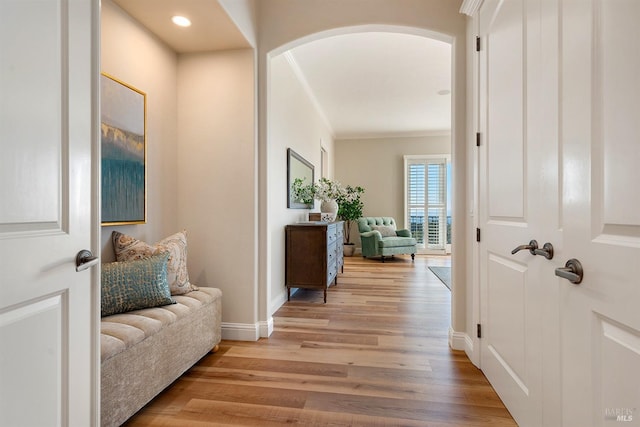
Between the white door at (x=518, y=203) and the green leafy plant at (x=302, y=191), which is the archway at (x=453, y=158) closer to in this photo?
the white door at (x=518, y=203)

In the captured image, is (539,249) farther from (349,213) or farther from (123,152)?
(349,213)

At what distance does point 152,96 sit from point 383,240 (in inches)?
193

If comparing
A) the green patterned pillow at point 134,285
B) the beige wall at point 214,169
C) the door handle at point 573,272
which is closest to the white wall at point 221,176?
the beige wall at point 214,169

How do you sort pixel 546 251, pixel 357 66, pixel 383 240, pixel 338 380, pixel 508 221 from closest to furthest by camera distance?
1. pixel 546 251
2. pixel 508 221
3. pixel 338 380
4. pixel 357 66
5. pixel 383 240

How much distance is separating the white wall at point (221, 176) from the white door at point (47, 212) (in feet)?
4.58

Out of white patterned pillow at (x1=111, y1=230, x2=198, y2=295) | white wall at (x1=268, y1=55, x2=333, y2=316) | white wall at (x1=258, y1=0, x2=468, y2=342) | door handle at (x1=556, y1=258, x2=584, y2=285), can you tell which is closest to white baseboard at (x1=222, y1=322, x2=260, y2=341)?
white wall at (x1=258, y1=0, x2=468, y2=342)

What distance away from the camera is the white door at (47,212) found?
85 centimetres

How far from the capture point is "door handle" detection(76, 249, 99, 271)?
106 cm

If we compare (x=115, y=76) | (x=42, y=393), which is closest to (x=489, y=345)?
(x=42, y=393)

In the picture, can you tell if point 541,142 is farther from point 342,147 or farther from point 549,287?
point 342,147

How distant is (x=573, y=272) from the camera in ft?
3.42

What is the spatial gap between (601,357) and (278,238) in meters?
2.81

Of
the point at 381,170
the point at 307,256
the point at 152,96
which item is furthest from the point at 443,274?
the point at 152,96

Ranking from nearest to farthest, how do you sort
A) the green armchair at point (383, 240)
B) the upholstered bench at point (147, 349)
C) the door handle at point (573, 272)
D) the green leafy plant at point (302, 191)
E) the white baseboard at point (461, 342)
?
the door handle at point (573, 272)
the upholstered bench at point (147, 349)
the white baseboard at point (461, 342)
the green leafy plant at point (302, 191)
the green armchair at point (383, 240)
